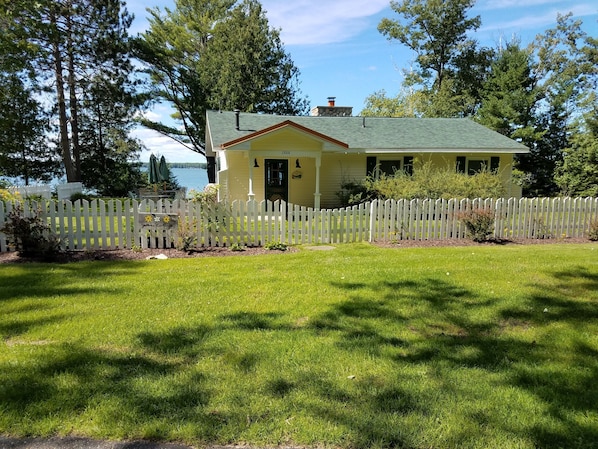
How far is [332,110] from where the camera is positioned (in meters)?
23.3

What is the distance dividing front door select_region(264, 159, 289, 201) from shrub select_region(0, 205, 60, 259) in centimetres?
972

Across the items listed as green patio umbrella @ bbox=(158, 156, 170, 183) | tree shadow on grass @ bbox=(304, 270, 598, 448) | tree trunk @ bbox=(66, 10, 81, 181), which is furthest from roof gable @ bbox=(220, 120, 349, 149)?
tree trunk @ bbox=(66, 10, 81, 181)

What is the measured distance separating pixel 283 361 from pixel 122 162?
30.0 metres

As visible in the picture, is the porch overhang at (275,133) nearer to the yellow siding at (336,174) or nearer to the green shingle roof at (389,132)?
the green shingle roof at (389,132)

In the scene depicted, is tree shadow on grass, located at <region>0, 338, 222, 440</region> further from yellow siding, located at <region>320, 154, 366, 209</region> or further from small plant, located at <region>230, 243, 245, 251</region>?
yellow siding, located at <region>320, 154, 366, 209</region>

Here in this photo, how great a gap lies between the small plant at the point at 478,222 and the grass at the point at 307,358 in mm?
3509

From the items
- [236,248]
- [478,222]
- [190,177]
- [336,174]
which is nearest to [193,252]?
[236,248]

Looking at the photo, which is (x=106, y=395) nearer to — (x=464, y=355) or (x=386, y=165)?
(x=464, y=355)

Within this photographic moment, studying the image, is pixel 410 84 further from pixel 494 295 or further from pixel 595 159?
pixel 494 295

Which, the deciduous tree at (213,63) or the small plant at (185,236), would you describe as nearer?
the small plant at (185,236)

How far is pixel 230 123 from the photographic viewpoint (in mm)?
18656

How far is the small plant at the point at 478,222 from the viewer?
966 cm

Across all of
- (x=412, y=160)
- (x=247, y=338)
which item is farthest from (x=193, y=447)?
(x=412, y=160)

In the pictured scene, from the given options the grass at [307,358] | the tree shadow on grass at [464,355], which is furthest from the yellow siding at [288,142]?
the tree shadow on grass at [464,355]
